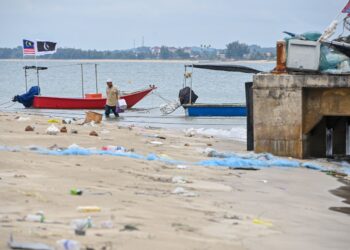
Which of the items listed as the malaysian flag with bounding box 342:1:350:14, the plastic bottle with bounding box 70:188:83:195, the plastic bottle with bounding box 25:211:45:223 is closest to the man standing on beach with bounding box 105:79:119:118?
the malaysian flag with bounding box 342:1:350:14

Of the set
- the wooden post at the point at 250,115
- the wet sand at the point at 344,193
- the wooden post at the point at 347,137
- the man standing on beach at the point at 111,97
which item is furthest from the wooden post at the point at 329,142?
the man standing on beach at the point at 111,97

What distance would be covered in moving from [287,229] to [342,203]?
92.7 inches

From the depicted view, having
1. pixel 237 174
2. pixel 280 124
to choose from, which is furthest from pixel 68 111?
pixel 237 174

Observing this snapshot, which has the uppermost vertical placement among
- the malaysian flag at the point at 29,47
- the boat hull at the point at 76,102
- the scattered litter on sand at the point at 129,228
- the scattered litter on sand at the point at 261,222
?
the malaysian flag at the point at 29,47

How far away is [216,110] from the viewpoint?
27.0m

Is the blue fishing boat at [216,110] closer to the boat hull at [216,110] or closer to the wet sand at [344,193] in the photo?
the boat hull at [216,110]

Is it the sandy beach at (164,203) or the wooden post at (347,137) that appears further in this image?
the wooden post at (347,137)

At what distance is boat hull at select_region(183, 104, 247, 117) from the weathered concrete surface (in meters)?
13.0

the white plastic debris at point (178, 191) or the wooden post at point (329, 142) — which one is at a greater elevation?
the white plastic debris at point (178, 191)

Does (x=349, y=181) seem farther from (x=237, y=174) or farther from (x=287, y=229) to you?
(x=287, y=229)

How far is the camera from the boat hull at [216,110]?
87.1 feet

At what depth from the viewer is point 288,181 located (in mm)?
10773

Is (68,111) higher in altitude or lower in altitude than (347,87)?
lower

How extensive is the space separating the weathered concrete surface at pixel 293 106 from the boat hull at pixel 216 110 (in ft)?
42.6
